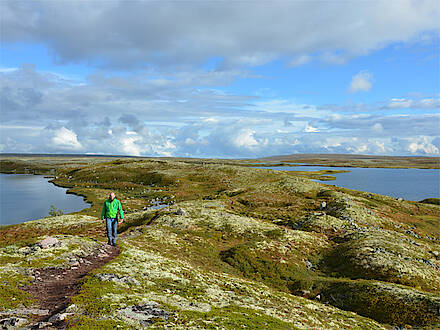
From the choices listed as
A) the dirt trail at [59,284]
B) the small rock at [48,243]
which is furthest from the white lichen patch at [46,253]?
the dirt trail at [59,284]

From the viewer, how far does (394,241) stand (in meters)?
49.1

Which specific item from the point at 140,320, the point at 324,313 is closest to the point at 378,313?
the point at 324,313

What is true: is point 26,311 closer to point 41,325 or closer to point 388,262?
point 41,325

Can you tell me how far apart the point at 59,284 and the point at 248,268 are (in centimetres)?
2401

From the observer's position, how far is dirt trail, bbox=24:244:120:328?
17203mm

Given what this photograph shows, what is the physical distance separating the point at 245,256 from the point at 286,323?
21.3 metres

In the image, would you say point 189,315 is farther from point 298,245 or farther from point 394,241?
point 394,241

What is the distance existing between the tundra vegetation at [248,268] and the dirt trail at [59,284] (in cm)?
61

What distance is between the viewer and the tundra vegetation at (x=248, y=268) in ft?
60.2

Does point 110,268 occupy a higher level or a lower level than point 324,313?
higher

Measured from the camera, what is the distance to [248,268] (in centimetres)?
3806

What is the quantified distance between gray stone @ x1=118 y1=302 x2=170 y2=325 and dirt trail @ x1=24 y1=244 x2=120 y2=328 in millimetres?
3514

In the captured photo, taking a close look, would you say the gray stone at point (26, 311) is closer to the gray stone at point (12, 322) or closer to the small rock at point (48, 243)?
the gray stone at point (12, 322)

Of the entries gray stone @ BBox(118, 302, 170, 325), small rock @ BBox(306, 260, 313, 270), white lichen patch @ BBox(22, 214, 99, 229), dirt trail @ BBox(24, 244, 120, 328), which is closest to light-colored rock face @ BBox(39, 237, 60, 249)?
dirt trail @ BBox(24, 244, 120, 328)
